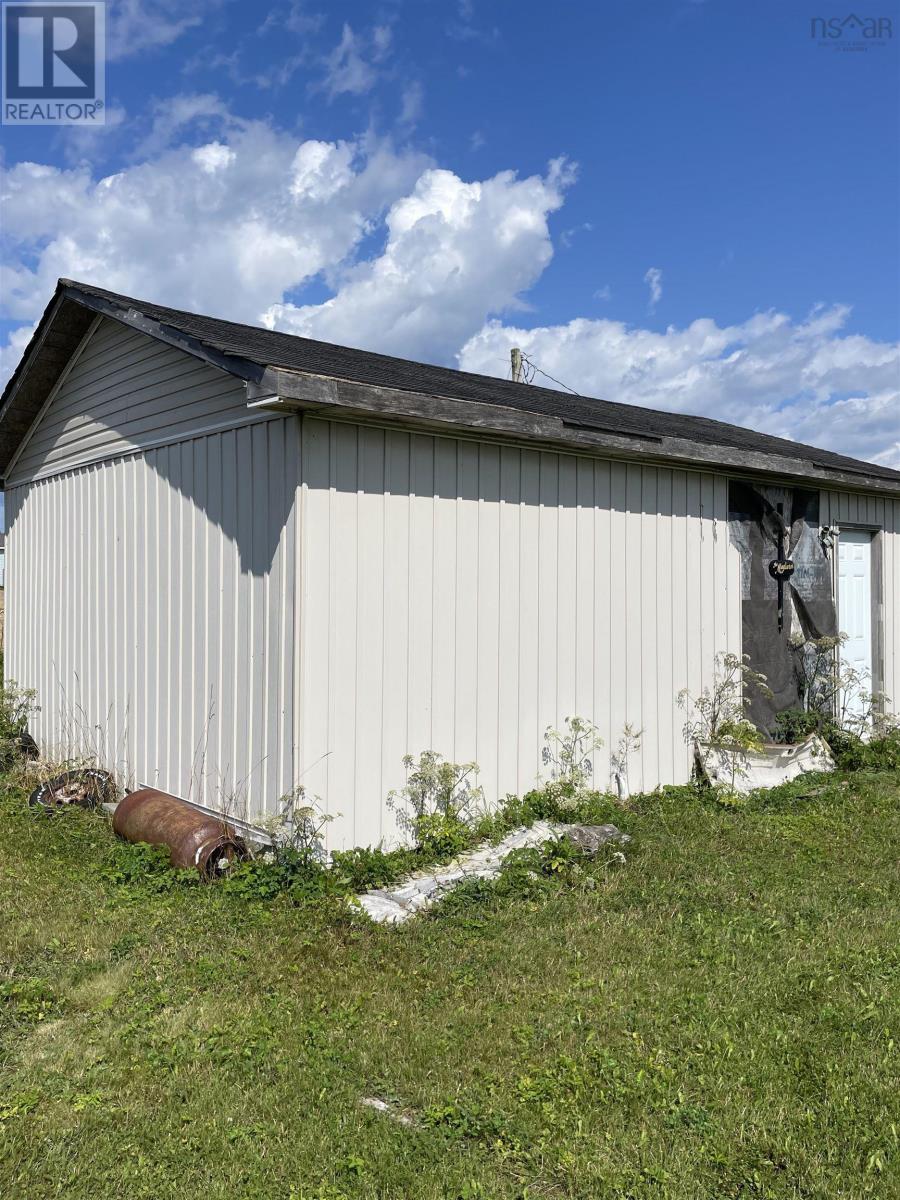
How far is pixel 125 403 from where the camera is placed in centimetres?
694

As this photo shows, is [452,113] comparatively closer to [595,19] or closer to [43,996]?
[595,19]

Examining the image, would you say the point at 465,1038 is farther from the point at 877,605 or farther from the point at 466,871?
the point at 877,605

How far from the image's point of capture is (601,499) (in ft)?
21.2

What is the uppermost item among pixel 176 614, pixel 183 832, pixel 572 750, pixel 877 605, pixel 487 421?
pixel 487 421

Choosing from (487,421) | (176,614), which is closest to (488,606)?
(487,421)

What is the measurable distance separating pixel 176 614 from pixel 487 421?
275 centimetres

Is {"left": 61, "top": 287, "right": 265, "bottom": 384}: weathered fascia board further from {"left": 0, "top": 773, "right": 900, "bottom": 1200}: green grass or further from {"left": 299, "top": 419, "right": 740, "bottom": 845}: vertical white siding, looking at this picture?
{"left": 0, "top": 773, "right": 900, "bottom": 1200}: green grass

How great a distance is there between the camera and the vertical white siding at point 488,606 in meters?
4.91

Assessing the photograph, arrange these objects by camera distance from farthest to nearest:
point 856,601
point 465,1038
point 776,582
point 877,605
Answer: point 877,605 < point 856,601 < point 776,582 < point 465,1038

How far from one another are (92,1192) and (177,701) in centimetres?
408

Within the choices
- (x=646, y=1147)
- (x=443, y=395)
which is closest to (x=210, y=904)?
(x=646, y=1147)

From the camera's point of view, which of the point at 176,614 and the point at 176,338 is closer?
the point at 176,338

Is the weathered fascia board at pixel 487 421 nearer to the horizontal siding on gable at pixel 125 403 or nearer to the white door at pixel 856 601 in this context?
the horizontal siding on gable at pixel 125 403

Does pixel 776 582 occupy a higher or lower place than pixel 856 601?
higher
